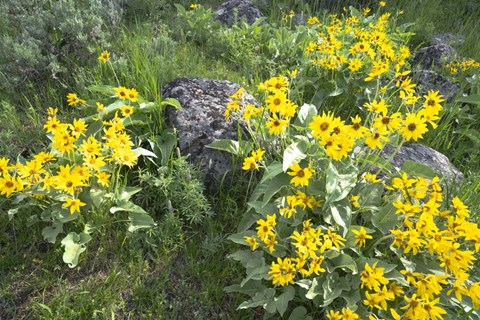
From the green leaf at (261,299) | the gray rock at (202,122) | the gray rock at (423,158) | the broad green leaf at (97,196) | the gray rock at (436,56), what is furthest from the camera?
the gray rock at (436,56)

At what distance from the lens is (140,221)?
89.9 inches

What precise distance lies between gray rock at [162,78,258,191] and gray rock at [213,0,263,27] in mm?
2091

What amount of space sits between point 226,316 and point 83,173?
41.5 inches

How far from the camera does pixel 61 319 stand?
1.98 metres

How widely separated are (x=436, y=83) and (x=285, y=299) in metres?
2.82

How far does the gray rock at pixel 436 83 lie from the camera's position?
3.70m

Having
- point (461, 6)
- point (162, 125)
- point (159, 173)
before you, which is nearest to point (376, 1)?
point (461, 6)

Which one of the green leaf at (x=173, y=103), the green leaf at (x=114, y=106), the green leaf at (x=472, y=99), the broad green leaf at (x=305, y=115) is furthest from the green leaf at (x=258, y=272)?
the green leaf at (x=472, y=99)

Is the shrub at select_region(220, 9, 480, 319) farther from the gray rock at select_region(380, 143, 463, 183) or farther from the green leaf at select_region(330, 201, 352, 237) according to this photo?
the gray rock at select_region(380, 143, 463, 183)

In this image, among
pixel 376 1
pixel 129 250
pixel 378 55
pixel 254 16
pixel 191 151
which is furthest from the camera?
pixel 376 1

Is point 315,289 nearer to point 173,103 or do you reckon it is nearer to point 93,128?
point 173,103

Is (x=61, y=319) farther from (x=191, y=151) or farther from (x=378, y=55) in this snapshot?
(x=378, y=55)

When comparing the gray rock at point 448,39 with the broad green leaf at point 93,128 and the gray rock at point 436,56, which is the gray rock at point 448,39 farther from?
the broad green leaf at point 93,128

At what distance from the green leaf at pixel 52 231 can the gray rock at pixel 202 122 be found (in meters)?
0.84
